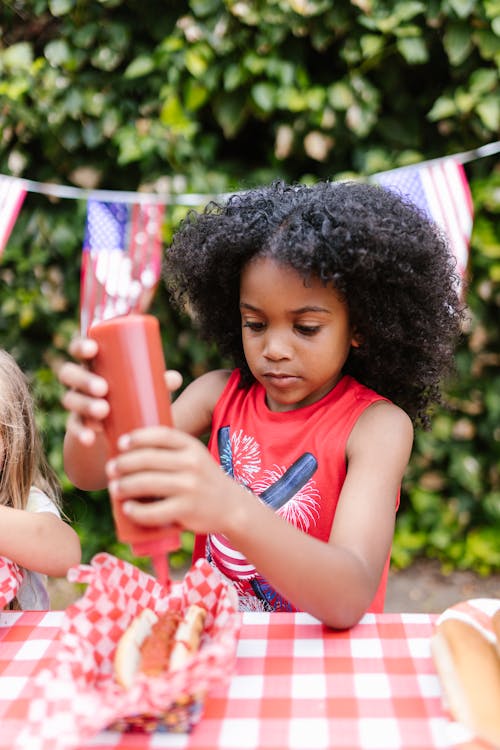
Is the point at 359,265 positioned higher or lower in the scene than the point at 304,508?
higher

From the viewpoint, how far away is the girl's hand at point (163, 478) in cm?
83

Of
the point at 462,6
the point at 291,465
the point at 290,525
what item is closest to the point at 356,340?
the point at 291,465

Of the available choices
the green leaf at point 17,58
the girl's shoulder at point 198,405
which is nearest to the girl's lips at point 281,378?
the girl's shoulder at point 198,405

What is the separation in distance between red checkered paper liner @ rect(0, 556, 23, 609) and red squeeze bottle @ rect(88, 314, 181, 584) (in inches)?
17.3

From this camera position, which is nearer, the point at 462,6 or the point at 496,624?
the point at 496,624

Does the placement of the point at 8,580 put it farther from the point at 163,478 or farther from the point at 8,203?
the point at 8,203

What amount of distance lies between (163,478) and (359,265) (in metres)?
0.68

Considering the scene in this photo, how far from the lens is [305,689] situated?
957mm

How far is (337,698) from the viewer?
3.06 ft

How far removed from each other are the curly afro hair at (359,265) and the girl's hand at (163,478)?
1.92ft

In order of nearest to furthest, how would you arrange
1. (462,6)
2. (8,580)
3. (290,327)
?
(8,580) → (290,327) → (462,6)

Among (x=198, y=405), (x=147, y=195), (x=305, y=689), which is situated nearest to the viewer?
(x=305, y=689)

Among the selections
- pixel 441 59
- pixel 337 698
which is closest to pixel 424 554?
pixel 441 59

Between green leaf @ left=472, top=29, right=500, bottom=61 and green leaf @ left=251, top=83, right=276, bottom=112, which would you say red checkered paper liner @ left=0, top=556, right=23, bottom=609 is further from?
green leaf @ left=472, top=29, right=500, bottom=61
